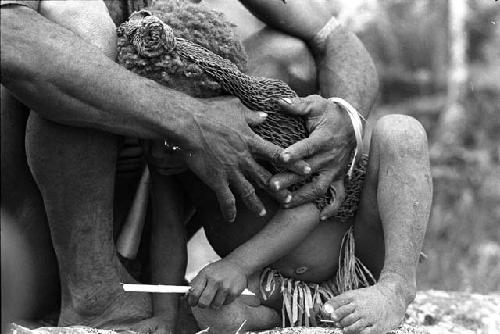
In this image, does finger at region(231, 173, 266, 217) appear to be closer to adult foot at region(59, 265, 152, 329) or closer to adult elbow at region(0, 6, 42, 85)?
adult foot at region(59, 265, 152, 329)

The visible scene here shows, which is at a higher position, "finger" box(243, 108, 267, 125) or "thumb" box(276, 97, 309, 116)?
"thumb" box(276, 97, 309, 116)

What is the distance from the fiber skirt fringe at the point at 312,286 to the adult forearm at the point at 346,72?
410 millimetres

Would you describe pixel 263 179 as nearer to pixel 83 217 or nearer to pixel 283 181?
pixel 283 181

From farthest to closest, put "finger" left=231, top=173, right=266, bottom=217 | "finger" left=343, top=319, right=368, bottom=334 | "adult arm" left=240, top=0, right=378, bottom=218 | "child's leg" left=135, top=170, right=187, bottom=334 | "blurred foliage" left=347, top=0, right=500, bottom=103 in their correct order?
1. "blurred foliage" left=347, top=0, right=500, bottom=103
2. "child's leg" left=135, top=170, right=187, bottom=334
3. "adult arm" left=240, top=0, right=378, bottom=218
4. "finger" left=231, top=173, right=266, bottom=217
5. "finger" left=343, top=319, right=368, bottom=334

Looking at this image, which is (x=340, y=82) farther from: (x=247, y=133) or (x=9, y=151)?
(x=9, y=151)

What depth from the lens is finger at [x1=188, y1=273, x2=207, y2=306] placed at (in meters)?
2.20

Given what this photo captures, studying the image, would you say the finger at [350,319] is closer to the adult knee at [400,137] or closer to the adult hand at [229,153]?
the adult hand at [229,153]

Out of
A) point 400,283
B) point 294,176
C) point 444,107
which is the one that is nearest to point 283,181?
point 294,176

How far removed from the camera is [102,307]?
239cm

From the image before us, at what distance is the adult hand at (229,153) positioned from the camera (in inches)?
86.7

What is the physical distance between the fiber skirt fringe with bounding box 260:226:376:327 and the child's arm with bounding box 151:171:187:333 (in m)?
0.27

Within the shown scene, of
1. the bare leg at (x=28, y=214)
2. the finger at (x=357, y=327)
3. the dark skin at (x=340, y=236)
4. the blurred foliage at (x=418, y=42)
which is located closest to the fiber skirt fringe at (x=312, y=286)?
the dark skin at (x=340, y=236)

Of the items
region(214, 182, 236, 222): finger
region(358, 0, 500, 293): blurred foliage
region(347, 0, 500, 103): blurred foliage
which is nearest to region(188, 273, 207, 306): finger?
region(214, 182, 236, 222): finger

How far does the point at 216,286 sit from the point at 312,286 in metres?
0.38
